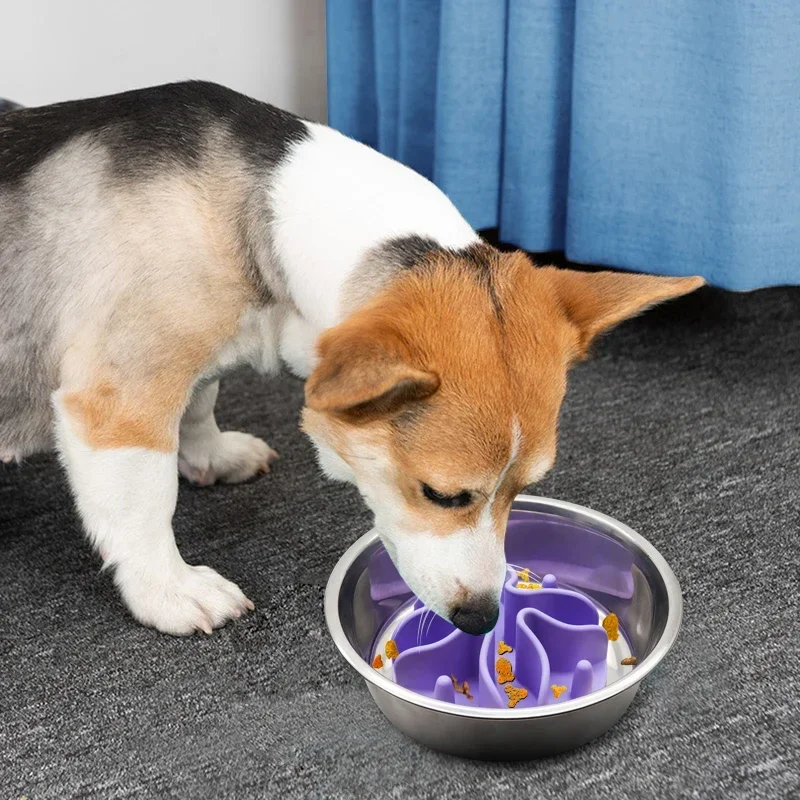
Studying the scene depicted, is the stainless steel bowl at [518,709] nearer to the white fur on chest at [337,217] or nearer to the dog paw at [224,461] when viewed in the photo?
the white fur on chest at [337,217]

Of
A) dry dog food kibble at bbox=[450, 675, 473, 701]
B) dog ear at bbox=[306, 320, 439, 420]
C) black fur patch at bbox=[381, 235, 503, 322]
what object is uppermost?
black fur patch at bbox=[381, 235, 503, 322]

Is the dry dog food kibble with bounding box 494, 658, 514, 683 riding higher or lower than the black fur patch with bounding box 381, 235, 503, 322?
lower

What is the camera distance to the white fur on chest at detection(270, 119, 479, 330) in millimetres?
1439

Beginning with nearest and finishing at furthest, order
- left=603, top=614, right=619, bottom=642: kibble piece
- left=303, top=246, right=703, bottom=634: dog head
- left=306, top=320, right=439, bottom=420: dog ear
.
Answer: left=306, top=320, right=439, bottom=420: dog ear
left=303, top=246, right=703, bottom=634: dog head
left=603, top=614, right=619, bottom=642: kibble piece

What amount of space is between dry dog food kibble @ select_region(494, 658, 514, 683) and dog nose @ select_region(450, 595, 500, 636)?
15 cm

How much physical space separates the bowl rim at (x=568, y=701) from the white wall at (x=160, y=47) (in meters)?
1.57

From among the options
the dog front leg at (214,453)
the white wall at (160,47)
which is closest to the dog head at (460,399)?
the dog front leg at (214,453)

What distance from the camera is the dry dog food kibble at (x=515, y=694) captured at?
1436mm

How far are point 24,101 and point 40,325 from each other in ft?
3.72

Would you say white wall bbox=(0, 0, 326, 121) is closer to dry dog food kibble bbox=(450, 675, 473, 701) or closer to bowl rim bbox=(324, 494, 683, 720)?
bowl rim bbox=(324, 494, 683, 720)

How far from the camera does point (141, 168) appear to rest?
1536 mm

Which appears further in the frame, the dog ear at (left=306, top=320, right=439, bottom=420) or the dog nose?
the dog nose

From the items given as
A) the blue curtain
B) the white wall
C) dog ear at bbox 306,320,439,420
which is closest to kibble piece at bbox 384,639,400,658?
dog ear at bbox 306,320,439,420

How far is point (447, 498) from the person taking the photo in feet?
4.29
